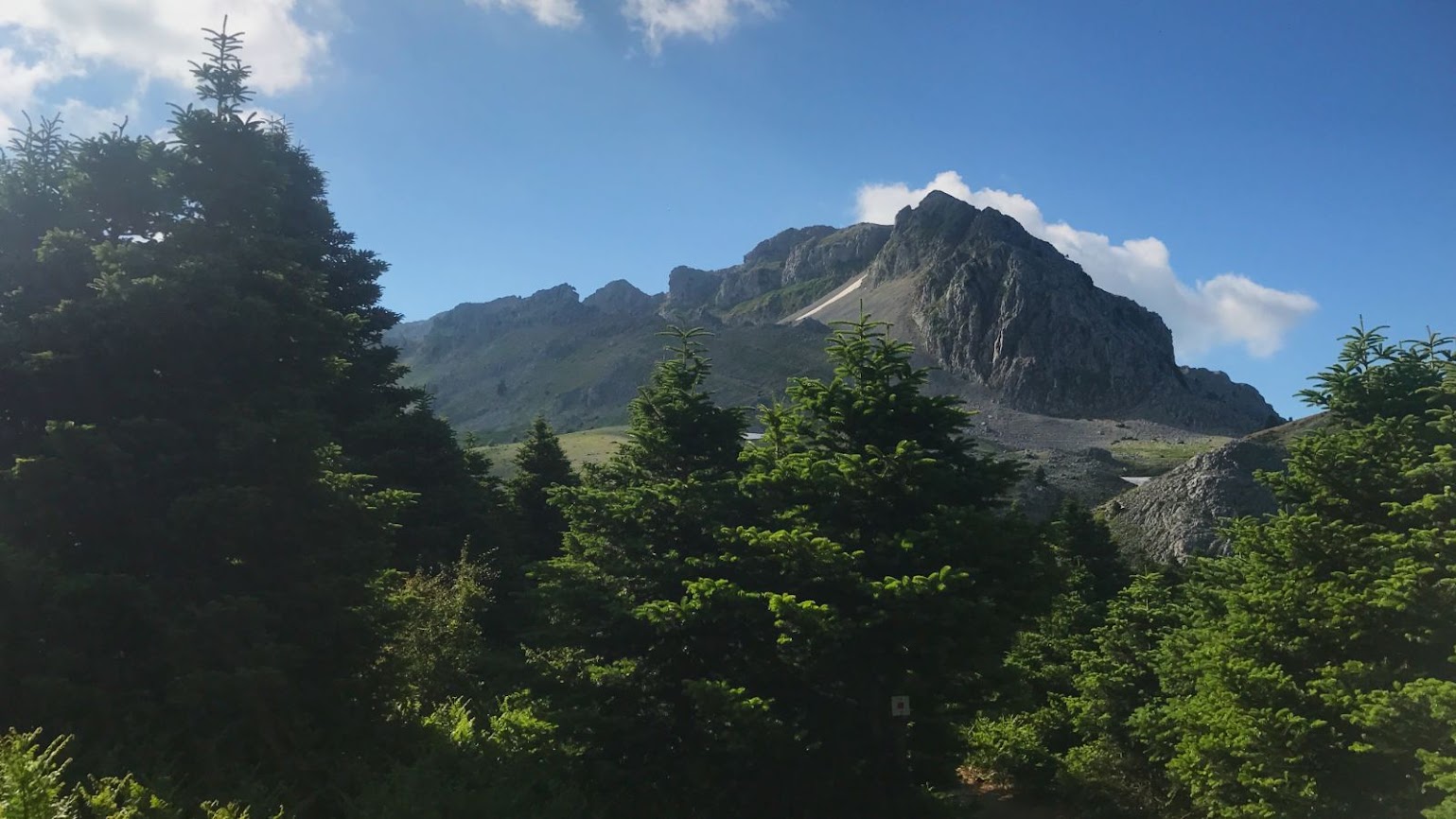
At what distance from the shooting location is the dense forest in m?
11.0

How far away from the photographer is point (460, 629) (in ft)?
53.9

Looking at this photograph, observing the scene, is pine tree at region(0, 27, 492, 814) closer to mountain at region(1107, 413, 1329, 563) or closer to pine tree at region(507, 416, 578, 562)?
pine tree at region(507, 416, 578, 562)

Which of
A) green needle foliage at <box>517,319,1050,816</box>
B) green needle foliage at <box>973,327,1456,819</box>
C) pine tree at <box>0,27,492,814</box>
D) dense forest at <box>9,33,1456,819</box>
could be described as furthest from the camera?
green needle foliage at <box>517,319,1050,816</box>

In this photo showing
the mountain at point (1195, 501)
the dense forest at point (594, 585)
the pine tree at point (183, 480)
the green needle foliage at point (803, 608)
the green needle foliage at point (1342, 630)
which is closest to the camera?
the pine tree at point (183, 480)

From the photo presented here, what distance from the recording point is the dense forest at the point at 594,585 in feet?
36.2

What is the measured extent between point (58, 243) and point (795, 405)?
1159cm

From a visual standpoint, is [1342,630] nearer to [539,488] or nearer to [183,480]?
[183,480]

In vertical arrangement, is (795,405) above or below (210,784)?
above

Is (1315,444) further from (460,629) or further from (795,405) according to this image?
(460,629)

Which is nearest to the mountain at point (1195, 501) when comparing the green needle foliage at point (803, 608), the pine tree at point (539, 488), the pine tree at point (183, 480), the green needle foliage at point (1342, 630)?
the pine tree at point (539, 488)

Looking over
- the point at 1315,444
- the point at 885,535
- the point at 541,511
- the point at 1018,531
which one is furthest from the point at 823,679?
the point at 541,511

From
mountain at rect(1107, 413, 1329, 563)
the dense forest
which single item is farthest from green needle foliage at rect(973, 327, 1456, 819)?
mountain at rect(1107, 413, 1329, 563)

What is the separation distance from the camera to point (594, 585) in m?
15.4

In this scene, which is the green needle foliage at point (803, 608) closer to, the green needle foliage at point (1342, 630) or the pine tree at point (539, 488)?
the green needle foliage at point (1342, 630)
